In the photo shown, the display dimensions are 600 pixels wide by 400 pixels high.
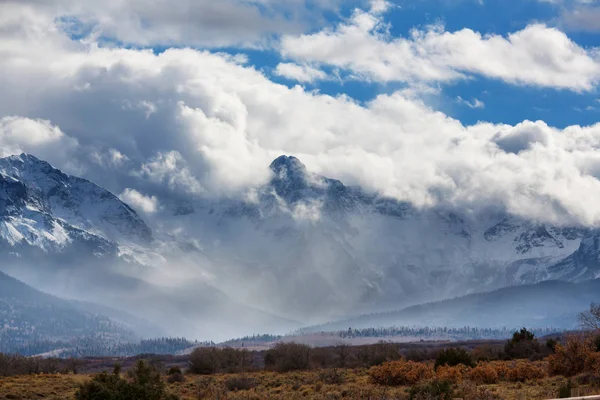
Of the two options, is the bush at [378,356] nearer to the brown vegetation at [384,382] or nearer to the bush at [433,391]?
the brown vegetation at [384,382]

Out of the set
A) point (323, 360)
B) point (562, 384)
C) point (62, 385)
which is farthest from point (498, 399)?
point (323, 360)

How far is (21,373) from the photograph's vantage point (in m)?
80.2

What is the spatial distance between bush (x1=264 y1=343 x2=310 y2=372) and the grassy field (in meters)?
12.7

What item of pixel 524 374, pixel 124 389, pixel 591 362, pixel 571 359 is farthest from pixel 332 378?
pixel 124 389

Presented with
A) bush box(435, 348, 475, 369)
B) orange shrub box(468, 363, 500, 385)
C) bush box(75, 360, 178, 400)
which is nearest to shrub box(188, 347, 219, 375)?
bush box(435, 348, 475, 369)

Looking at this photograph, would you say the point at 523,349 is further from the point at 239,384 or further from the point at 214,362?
the point at 239,384

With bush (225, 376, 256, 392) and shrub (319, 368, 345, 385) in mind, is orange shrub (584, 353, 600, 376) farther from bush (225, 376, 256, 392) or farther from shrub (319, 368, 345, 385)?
bush (225, 376, 256, 392)

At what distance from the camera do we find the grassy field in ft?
157

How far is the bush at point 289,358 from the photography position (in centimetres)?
8569

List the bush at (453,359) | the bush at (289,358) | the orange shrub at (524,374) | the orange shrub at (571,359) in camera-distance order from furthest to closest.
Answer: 1. the bush at (289,358)
2. the bush at (453,359)
3. the orange shrub at (524,374)
4. the orange shrub at (571,359)

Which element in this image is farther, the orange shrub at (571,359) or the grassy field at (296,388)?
the orange shrub at (571,359)

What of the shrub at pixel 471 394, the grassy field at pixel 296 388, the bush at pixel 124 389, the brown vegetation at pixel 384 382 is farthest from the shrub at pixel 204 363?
the bush at pixel 124 389

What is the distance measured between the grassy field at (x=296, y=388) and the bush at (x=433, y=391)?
0.86 metres

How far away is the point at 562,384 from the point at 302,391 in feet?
53.1
